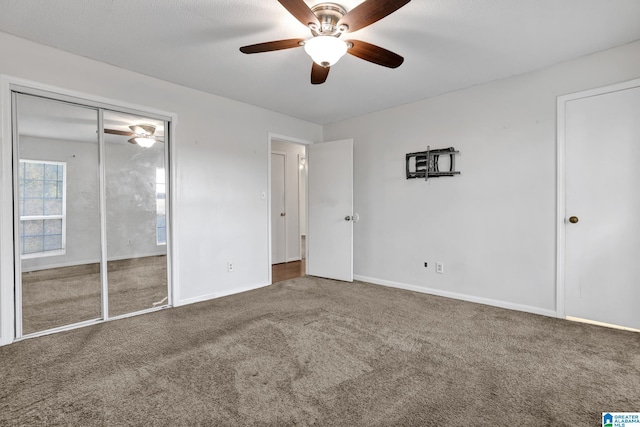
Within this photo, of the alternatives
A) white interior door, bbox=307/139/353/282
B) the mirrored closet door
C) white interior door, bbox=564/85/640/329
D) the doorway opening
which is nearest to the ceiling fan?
the mirrored closet door

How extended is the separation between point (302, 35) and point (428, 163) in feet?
7.23

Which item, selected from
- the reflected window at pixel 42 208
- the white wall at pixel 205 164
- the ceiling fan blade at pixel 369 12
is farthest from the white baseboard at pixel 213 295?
the ceiling fan blade at pixel 369 12

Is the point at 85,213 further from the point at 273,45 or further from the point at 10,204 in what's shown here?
the point at 273,45

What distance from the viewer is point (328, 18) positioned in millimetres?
2102

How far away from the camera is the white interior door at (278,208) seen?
6164 mm

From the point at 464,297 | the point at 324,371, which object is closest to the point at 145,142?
the point at 324,371

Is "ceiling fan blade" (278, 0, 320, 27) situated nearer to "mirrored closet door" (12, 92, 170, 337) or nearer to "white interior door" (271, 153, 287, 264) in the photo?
"mirrored closet door" (12, 92, 170, 337)

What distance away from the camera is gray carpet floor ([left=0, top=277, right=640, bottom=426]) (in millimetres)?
1688

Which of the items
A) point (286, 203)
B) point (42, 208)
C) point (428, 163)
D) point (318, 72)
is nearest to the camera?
point (318, 72)

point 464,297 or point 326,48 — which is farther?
point 464,297

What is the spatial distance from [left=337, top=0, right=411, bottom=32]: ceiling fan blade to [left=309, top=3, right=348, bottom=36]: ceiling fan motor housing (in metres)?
0.10

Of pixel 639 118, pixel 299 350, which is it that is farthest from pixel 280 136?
pixel 639 118

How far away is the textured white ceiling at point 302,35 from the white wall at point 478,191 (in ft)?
0.75

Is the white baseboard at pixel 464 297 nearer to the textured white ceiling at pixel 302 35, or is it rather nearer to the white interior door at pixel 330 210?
the white interior door at pixel 330 210
